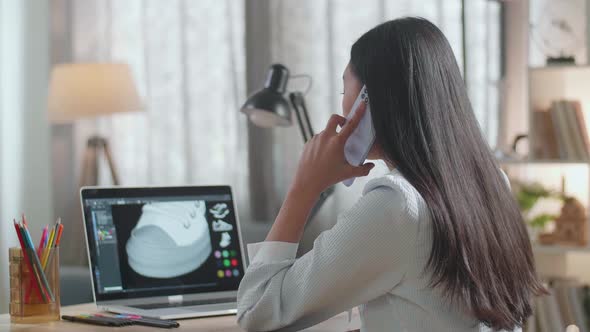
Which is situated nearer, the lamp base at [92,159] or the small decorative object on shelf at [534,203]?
the small decorative object on shelf at [534,203]

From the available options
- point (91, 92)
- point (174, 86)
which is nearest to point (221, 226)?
point (91, 92)

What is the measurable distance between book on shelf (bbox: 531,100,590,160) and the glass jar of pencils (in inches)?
74.5

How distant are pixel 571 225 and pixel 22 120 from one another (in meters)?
2.77

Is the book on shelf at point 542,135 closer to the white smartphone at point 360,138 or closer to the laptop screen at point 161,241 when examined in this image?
the laptop screen at point 161,241

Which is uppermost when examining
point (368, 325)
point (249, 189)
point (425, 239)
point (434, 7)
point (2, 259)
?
point (434, 7)

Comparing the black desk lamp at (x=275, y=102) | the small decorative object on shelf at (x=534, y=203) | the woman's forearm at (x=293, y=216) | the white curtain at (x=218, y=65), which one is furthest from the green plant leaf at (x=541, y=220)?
the woman's forearm at (x=293, y=216)

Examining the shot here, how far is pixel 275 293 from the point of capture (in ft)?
4.34

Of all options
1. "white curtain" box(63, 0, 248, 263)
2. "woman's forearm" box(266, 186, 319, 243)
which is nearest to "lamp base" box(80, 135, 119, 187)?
"white curtain" box(63, 0, 248, 263)

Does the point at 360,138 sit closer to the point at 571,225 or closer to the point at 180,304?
the point at 180,304

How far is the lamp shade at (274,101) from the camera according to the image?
91.2 inches

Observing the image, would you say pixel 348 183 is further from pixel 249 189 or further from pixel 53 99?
pixel 53 99

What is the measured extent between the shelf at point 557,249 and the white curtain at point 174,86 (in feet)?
5.08

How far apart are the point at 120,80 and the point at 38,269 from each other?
8.44 ft

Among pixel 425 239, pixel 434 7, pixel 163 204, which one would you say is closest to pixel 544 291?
pixel 425 239
